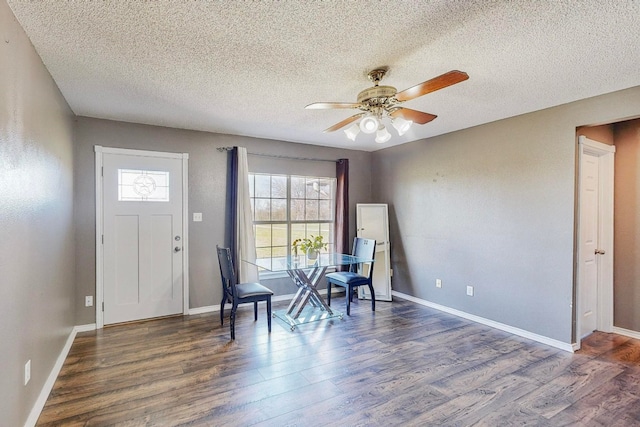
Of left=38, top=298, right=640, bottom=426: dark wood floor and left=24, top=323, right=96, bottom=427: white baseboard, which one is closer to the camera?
left=24, top=323, right=96, bottom=427: white baseboard

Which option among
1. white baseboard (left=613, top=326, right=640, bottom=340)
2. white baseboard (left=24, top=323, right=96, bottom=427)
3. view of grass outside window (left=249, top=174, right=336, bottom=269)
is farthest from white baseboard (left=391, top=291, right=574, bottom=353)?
white baseboard (left=24, top=323, right=96, bottom=427)

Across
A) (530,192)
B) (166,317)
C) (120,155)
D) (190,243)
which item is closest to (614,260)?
(530,192)

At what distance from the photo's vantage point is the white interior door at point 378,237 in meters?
4.93

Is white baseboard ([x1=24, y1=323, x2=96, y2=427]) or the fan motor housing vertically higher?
the fan motor housing

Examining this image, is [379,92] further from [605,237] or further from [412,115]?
[605,237]

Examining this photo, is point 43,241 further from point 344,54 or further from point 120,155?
point 344,54

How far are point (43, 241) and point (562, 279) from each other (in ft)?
14.2

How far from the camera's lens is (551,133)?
3.26m

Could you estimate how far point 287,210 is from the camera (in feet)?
16.3

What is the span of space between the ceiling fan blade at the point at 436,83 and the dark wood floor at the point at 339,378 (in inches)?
81.3

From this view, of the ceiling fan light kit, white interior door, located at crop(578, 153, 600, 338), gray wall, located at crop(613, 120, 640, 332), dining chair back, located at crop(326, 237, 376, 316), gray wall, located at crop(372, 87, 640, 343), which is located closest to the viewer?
the ceiling fan light kit

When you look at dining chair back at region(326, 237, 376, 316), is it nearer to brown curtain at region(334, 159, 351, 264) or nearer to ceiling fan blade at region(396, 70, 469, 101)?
brown curtain at region(334, 159, 351, 264)

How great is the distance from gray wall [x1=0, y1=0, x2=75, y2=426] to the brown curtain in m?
3.41

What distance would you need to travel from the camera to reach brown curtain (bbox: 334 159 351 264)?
5.14 meters
